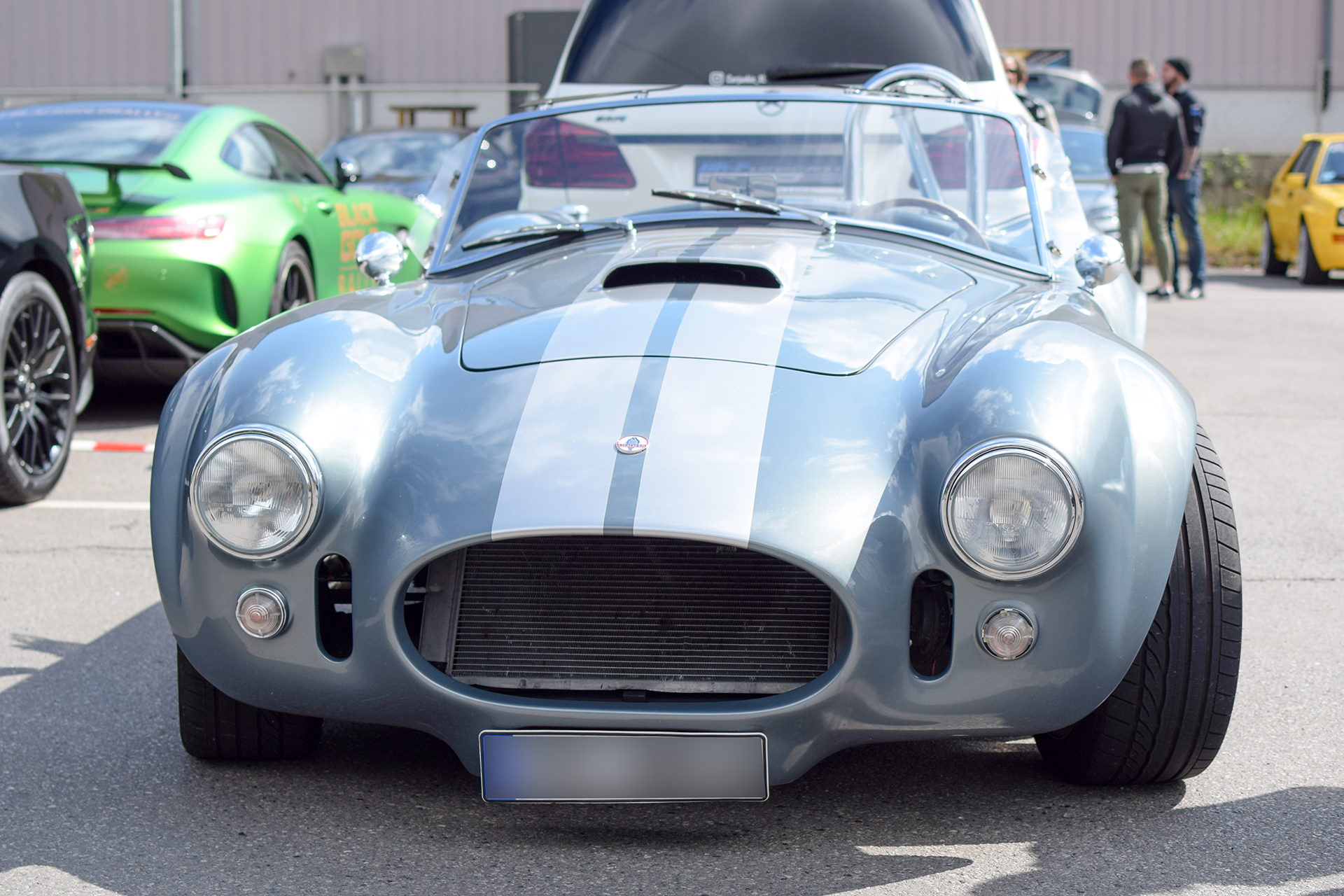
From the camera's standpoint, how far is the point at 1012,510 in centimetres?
228

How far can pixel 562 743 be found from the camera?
229cm

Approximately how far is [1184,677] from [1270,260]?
12489 millimetres

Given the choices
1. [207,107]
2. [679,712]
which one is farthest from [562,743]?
[207,107]

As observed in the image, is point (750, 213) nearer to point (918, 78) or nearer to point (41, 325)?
point (918, 78)

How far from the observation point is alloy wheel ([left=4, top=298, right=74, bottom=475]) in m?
4.93

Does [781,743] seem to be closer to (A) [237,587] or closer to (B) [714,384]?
(B) [714,384]

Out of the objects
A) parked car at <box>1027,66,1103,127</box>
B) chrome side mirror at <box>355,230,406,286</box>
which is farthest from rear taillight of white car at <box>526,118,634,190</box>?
parked car at <box>1027,66,1103,127</box>

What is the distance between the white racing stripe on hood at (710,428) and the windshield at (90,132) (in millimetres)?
4532

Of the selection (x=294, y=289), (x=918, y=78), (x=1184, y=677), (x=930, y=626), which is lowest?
(x=1184, y=677)

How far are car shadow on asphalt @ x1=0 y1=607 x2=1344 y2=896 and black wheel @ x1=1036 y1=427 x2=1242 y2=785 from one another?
3.8 inches

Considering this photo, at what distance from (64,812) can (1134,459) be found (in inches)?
75.0

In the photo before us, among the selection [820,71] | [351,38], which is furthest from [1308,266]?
[351,38]

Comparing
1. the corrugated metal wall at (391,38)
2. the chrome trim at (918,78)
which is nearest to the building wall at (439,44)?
the corrugated metal wall at (391,38)

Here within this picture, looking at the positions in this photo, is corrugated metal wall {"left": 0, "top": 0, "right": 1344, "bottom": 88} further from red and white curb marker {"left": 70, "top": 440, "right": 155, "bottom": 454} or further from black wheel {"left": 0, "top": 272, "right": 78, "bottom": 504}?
black wheel {"left": 0, "top": 272, "right": 78, "bottom": 504}
